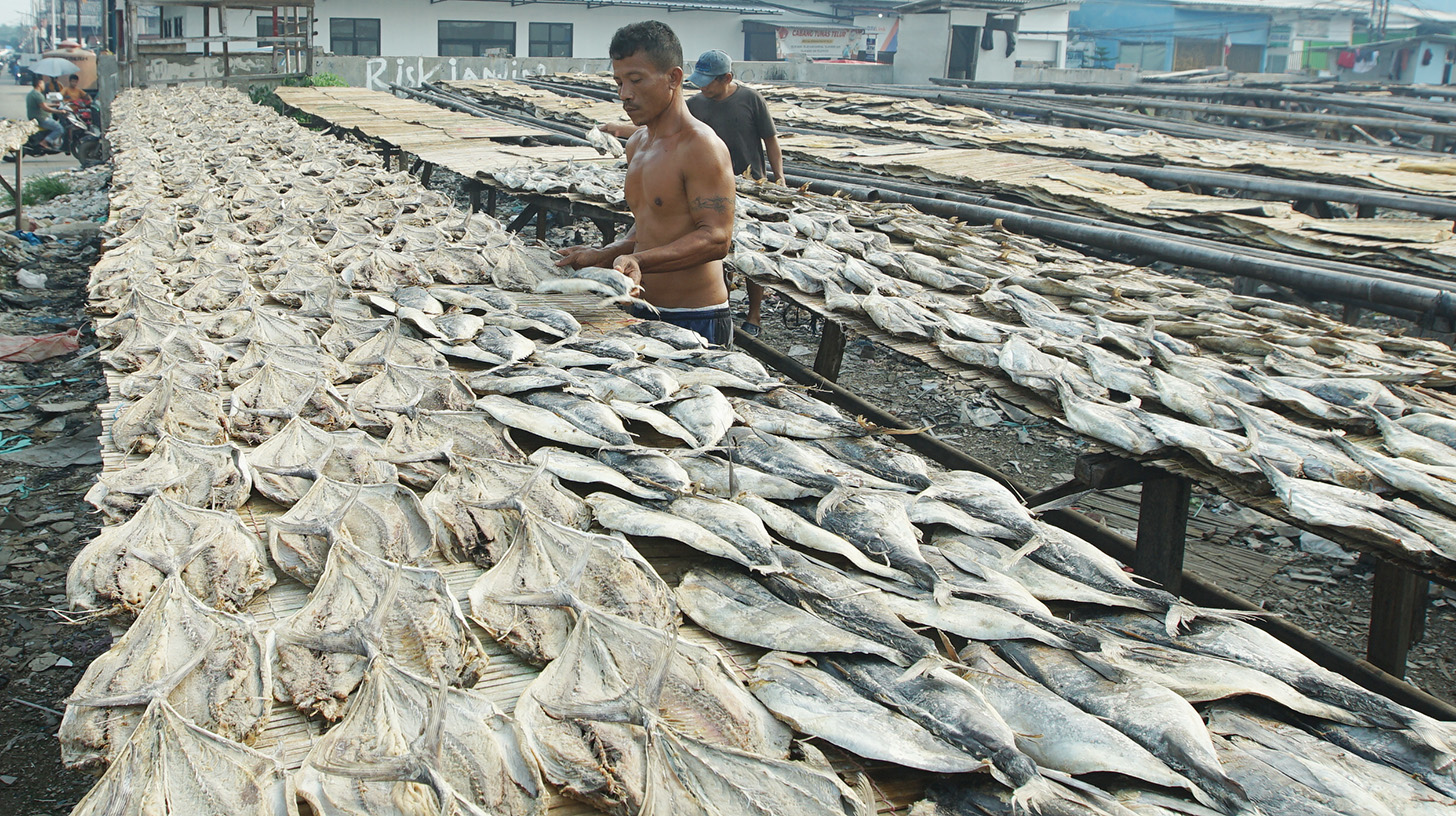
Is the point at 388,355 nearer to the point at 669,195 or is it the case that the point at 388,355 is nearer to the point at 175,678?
the point at 175,678

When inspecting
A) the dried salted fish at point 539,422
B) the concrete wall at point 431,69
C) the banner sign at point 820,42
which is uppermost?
the banner sign at point 820,42

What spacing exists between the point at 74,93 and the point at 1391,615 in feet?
89.3

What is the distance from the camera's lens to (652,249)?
4730 millimetres

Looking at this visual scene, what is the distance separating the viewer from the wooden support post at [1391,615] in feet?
11.3

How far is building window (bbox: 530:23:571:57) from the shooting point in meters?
31.7

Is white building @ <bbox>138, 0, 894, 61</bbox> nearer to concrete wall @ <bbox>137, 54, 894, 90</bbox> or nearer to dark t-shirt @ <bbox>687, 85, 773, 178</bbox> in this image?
concrete wall @ <bbox>137, 54, 894, 90</bbox>

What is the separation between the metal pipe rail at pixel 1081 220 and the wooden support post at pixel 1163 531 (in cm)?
290

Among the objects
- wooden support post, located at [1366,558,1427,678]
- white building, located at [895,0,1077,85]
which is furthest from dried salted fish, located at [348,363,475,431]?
white building, located at [895,0,1077,85]

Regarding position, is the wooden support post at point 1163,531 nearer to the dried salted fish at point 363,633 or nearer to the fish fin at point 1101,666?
the fish fin at point 1101,666

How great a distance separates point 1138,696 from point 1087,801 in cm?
34

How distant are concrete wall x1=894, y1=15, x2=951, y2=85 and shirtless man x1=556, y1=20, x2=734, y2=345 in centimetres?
2480

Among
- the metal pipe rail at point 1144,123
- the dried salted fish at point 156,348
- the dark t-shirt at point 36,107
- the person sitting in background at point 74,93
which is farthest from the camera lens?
the person sitting in background at point 74,93

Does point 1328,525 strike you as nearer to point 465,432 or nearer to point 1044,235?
point 465,432

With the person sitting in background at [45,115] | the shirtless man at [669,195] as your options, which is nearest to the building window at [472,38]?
the person sitting in background at [45,115]
